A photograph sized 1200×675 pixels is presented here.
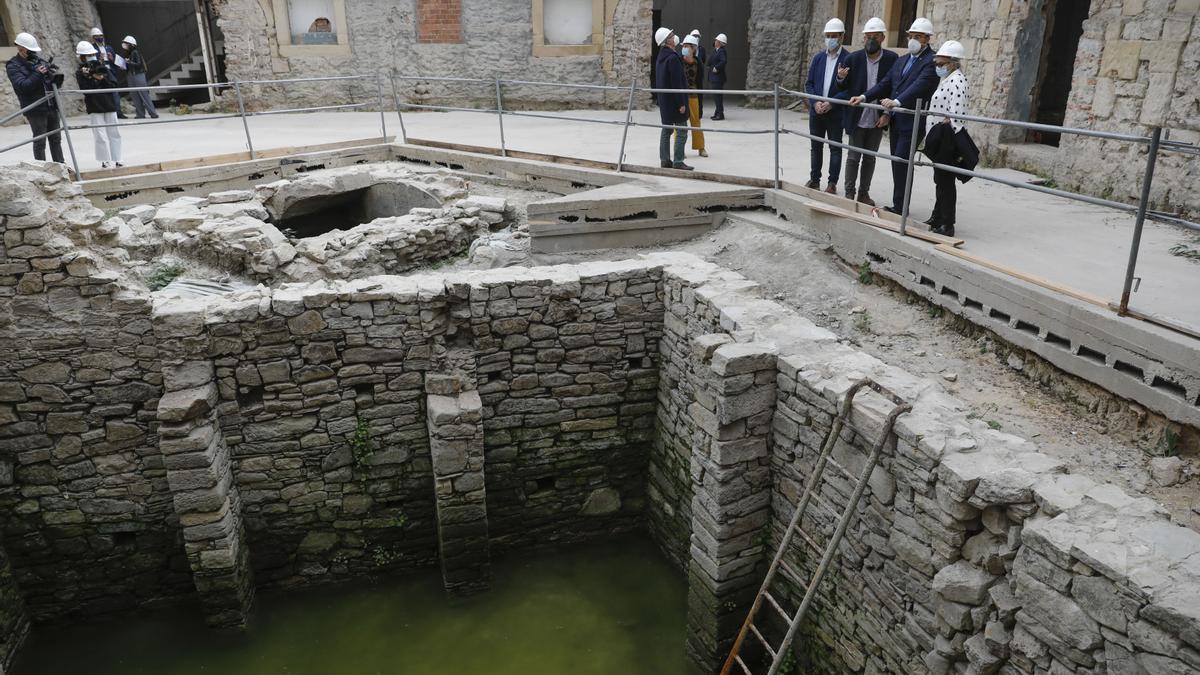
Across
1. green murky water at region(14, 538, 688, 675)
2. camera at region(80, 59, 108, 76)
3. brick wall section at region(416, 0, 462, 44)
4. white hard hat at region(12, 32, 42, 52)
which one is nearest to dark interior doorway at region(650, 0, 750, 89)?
brick wall section at region(416, 0, 462, 44)

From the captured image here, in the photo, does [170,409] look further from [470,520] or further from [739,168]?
[739,168]

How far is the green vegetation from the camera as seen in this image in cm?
856

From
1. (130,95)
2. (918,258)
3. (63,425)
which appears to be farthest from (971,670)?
(130,95)

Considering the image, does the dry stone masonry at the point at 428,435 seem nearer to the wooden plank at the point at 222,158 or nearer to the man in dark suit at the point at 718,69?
the wooden plank at the point at 222,158

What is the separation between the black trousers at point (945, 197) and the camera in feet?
23.7

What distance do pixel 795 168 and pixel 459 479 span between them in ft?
20.3

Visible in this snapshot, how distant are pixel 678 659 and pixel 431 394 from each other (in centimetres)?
299

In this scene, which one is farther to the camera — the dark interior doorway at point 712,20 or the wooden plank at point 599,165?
the dark interior doorway at point 712,20

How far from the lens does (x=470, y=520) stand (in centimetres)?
730

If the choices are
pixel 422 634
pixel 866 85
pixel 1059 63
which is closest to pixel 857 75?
pixel 866 85

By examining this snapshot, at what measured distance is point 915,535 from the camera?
465 centimetres

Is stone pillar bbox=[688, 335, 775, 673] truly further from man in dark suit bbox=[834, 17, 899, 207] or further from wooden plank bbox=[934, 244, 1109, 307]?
man in dark suit bbox=[834, 17, 899, 207]

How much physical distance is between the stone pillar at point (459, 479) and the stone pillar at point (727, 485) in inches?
74.8

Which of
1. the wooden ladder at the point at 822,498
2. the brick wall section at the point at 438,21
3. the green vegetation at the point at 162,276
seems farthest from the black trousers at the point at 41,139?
the wooden ladder at the point at 822,498
